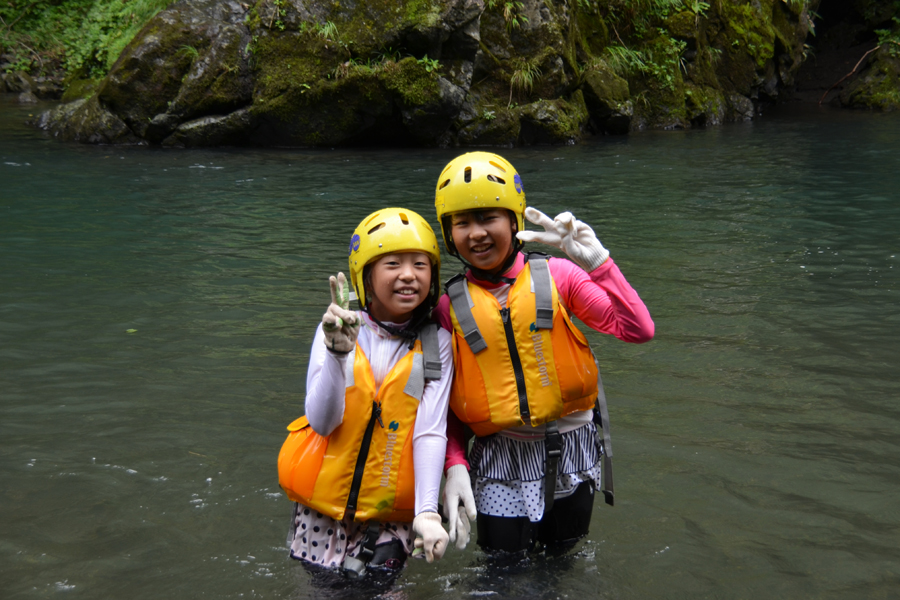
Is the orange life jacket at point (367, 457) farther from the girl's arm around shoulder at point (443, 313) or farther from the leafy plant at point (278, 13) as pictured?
the leafy plant at point (278, 13)

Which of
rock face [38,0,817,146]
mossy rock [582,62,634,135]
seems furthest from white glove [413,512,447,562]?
mossy rock [582,62,634,135]

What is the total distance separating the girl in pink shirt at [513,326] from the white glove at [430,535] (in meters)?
0.19

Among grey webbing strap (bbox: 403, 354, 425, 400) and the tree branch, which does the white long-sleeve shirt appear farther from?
the tree branch

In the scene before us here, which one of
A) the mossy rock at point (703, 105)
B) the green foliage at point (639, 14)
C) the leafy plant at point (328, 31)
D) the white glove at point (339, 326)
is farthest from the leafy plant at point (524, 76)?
the white glove at point (339, 326)

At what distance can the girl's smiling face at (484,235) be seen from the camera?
3303 millimetres

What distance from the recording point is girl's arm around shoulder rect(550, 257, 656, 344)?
3.12 meters

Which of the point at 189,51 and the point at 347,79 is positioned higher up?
the point at 189,51

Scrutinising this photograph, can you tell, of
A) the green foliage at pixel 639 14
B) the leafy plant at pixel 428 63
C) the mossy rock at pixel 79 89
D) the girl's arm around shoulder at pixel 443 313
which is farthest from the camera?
the mossy rock at pixel 79 89

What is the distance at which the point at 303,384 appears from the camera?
5855mm

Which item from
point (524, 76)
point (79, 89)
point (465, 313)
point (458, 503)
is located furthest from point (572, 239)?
point (79, 89)

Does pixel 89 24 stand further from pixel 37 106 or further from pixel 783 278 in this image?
pixel 783 278

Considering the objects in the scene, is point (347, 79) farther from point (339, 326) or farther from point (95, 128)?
point (339, 326)

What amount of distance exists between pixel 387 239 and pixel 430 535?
1.16 m

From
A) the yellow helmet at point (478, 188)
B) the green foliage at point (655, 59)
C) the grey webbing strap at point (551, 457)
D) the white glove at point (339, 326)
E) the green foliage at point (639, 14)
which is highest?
the green foliage at point (639, 14)
